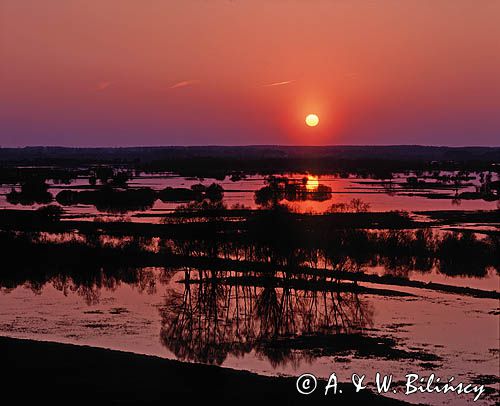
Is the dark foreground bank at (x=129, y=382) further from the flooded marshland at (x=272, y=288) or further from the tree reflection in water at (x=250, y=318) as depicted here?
the tree reflection in water at (x=250, y=318)

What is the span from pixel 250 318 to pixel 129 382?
29.4ft

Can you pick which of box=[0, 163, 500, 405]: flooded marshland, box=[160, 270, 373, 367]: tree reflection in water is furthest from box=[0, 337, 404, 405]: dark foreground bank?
box=[160, 270, 373, 367]: tree reflection in water

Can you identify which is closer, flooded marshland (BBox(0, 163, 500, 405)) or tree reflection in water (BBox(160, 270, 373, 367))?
flooded marshland (BBox(0, 163, 500, 405))

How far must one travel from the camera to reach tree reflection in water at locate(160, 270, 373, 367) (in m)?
25.7

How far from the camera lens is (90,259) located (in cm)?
4322

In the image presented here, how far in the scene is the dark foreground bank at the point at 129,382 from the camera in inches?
794

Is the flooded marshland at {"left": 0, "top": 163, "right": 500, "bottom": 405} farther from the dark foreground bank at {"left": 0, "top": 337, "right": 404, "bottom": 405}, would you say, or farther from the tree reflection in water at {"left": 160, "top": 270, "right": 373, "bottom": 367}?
the dark foreground bank at {"left": 0, "top": 337, "right": 404, "bottom": 405}

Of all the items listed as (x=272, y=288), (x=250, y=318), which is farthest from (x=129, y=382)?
(x=272, y=288)

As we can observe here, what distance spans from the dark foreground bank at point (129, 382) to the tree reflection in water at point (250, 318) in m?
1.98

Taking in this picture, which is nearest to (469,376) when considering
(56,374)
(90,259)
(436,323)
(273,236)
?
(436,323)

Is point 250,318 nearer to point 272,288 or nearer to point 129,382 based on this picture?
point 272,288

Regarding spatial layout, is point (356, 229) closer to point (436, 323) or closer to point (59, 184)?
point (436, 323)

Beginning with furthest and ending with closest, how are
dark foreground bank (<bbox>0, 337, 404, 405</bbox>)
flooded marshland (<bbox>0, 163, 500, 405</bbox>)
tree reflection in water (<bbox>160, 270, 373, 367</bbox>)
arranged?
tree reflection in water (<bbox>160, 270, 373, 367</bbox>), flooded marshland (<bbox>0, 163, 500, 405</bbox>), dark foreground bank (<bbox>0, 337, 404, 405</bbox>)

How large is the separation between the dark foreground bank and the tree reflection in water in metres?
1.98
